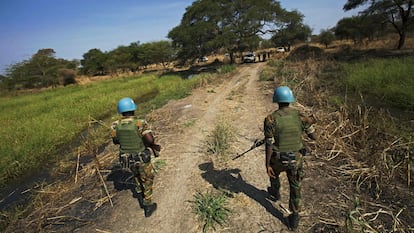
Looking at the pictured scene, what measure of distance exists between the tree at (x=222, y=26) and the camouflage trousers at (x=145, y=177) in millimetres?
22638

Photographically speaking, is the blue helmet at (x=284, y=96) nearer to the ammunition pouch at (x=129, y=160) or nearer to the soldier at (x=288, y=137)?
the soldier at (x=288, y=137)

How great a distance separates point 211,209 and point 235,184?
89 centimetres

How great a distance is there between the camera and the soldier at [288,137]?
3.00 metres

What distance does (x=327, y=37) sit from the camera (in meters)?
41.5

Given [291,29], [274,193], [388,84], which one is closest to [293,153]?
[274,193]

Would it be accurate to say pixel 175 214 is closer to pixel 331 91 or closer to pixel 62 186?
pixel 62 186

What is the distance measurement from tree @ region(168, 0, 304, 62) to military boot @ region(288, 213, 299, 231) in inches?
910

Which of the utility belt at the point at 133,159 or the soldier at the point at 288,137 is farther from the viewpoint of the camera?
the utility belt at the point at 133,159

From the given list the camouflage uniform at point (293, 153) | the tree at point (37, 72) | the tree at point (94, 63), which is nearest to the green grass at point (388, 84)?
the camouflage uniform at point (293, 153)

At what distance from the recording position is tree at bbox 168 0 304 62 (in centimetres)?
2544

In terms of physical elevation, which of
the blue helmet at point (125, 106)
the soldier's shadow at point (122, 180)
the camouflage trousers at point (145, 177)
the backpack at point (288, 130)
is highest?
the blue helmet at point (125, 106)

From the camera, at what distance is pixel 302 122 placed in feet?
10.2

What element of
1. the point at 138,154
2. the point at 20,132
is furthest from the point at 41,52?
the point at 138,154

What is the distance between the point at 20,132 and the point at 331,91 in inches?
553
